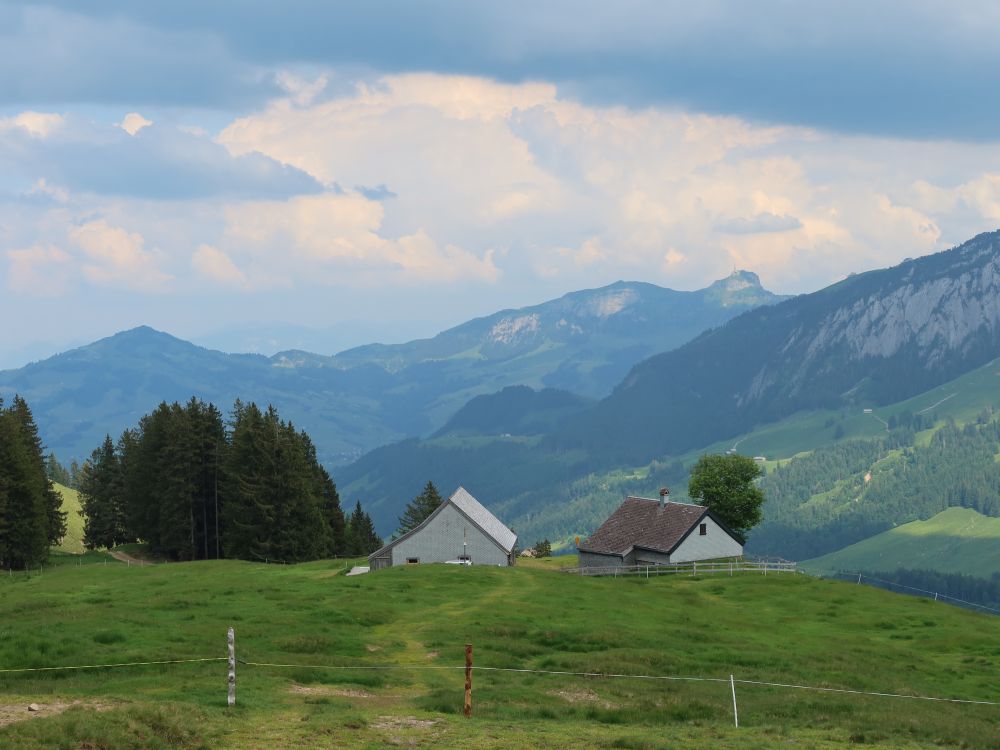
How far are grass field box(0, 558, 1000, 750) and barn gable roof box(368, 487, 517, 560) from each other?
16.9 metres

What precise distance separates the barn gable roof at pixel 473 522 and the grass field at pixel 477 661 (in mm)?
16863

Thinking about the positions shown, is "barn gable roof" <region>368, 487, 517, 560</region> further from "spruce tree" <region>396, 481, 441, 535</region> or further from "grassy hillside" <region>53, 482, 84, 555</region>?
"grassy hillside" <region>53, 482, 84, 555</region>

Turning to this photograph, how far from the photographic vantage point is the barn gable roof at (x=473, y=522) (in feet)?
312

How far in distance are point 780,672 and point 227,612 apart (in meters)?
25.7

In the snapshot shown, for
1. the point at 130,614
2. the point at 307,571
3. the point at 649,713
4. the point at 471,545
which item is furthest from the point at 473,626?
the point at 471,545

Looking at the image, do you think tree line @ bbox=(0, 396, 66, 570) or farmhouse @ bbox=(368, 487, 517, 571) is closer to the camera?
tree line @ bbox=(0, 396, 66, 570)

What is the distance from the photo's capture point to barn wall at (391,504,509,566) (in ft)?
313

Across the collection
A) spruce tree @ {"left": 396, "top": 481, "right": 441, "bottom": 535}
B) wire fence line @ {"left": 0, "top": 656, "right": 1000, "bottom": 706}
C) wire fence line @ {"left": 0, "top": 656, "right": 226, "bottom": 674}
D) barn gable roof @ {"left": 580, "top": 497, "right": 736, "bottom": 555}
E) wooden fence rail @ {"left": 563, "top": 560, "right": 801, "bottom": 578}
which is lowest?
wire fence line @ {"left": 0, "top": 656, "right": 1000, "bottom": 706}

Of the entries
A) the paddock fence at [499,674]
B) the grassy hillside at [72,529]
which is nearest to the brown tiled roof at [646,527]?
the paddock fence at [499,674]

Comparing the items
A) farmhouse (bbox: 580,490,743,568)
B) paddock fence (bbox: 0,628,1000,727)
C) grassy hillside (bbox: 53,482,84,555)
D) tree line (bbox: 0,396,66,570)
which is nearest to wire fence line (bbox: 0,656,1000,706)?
paddock fence (bbox: 0,628,1000,727)

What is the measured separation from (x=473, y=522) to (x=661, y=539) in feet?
57.3

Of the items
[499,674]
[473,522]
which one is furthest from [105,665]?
[473,522]

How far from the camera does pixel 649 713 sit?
33.3 metres

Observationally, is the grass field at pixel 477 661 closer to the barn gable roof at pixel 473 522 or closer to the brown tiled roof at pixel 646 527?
the barn gable roof at pixel 473 522
